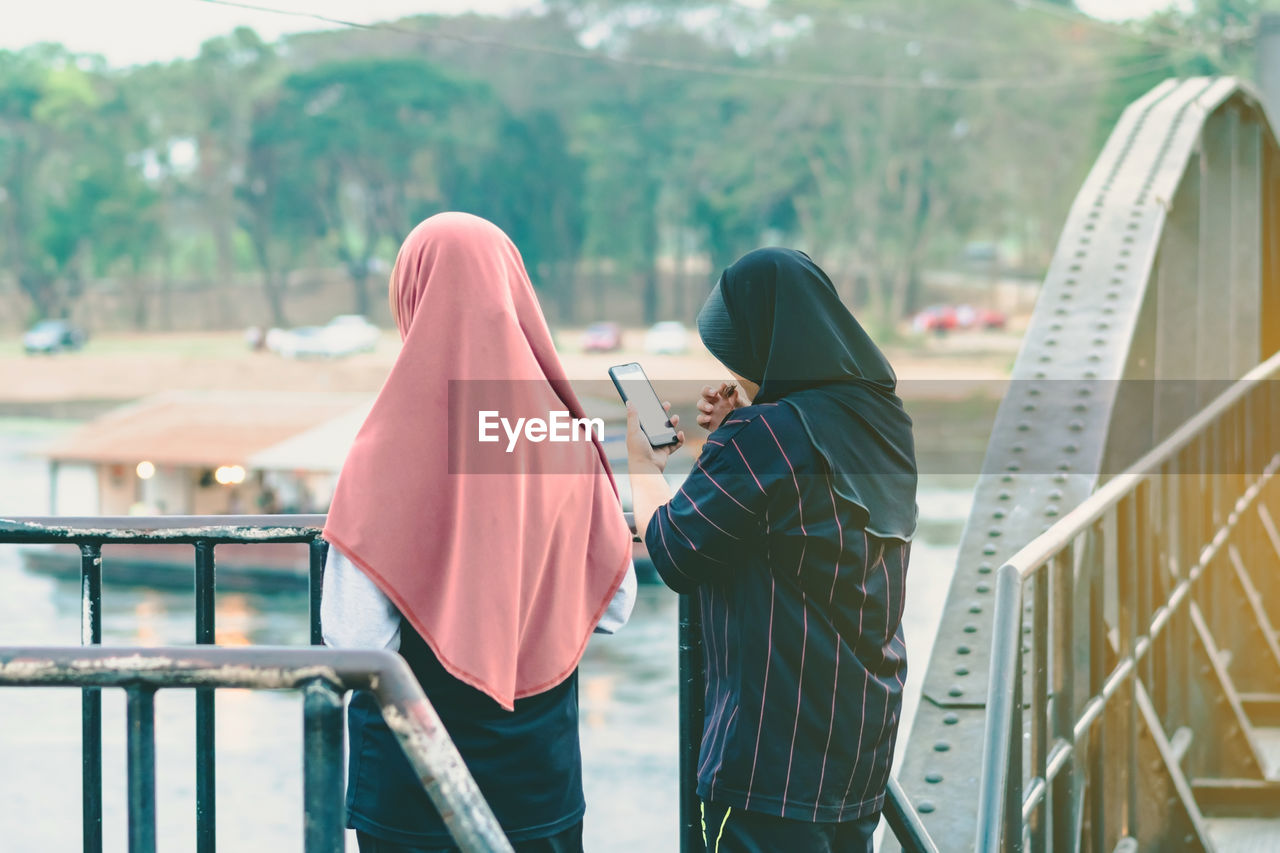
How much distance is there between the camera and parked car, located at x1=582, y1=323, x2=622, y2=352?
1540 inches

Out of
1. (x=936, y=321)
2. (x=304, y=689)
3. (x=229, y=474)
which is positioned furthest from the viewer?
(x=936, y=321)

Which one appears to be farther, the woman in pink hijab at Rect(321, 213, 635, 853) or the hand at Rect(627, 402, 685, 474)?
the hand at Rect(627, 402, 685, 474)

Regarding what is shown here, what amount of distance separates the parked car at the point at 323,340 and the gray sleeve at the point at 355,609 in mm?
36500

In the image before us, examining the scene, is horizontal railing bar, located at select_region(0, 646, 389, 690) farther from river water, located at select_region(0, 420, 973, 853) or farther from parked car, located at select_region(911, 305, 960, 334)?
parked car, located at select_region(911, 305, 960, 334)

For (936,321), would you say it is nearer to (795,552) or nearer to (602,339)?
(602,339)

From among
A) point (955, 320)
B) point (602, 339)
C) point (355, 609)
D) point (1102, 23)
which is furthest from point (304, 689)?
point (955, 320)

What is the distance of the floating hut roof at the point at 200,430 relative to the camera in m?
22.2

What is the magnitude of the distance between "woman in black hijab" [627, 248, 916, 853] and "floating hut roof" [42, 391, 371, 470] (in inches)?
834

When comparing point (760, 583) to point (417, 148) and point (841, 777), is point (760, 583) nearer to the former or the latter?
point (841, 777)

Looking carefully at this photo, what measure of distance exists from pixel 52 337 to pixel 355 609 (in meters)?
37.9

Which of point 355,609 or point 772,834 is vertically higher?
point 355,609

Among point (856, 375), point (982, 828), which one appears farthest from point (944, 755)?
point (856, 375)

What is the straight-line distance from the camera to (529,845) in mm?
1819

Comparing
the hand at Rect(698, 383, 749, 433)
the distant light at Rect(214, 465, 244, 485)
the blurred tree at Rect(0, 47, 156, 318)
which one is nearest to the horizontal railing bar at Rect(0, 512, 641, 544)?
the hand at Rect(698, 383, 749, 433)
